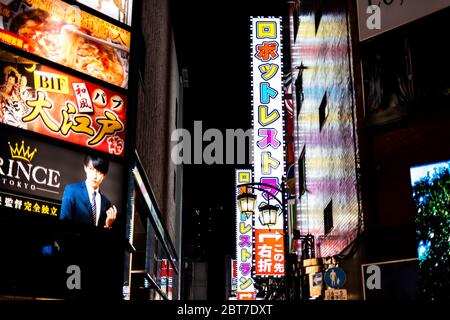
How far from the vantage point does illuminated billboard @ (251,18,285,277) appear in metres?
27.0

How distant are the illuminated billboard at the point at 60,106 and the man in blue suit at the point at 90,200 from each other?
1.86ft

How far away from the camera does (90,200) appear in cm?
1589

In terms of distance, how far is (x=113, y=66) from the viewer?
17.6m

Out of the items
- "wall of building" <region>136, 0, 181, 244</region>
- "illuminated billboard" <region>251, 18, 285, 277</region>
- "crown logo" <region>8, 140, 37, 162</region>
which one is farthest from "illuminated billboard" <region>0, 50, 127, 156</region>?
"illuminated billboard" <region>251, 18, 285, 277</region>

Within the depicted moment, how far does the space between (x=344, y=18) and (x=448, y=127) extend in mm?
5382

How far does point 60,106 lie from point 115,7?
4.27m

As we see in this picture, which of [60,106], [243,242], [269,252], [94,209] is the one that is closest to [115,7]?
[60,106]

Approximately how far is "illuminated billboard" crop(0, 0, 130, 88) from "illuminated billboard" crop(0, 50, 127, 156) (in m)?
0.44

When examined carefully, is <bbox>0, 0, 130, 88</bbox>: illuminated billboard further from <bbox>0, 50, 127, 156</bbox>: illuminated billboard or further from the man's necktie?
the man's necktie

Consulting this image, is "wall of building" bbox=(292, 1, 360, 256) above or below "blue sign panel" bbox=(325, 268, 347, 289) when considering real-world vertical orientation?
above

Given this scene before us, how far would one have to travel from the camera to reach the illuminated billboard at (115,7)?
57.9ft
